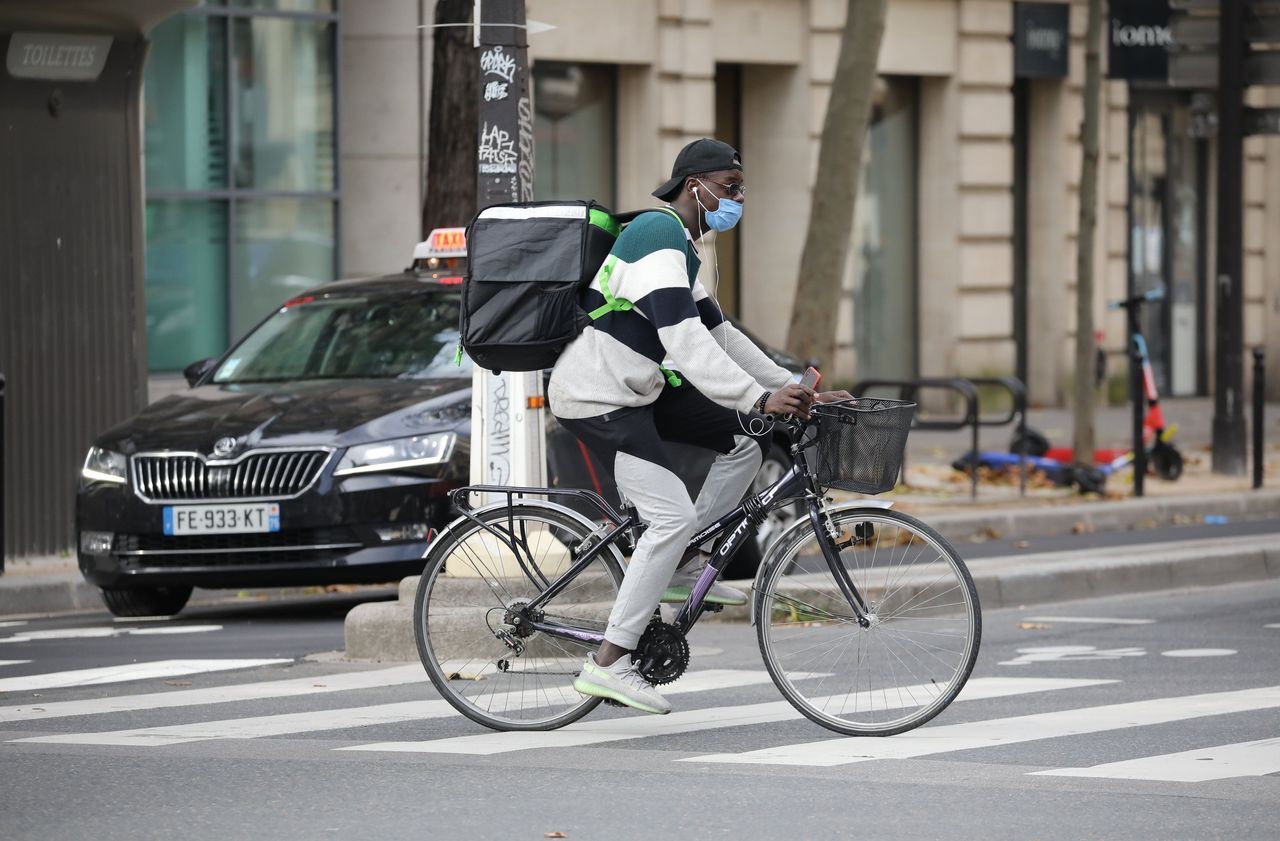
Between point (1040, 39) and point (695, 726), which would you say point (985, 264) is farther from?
point (695, 726)

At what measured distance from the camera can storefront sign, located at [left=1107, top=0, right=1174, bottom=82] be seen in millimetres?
27578

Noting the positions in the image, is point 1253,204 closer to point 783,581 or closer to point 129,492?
point 129,492

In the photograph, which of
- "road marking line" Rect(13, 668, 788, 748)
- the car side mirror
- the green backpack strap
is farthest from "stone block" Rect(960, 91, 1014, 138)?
the green backpack strap

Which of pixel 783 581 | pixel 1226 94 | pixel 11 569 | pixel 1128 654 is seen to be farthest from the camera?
pixel 1226 94

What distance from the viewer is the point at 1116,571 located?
12016 millimetres

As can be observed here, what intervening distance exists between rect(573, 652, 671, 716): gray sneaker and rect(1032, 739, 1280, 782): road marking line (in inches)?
47.4

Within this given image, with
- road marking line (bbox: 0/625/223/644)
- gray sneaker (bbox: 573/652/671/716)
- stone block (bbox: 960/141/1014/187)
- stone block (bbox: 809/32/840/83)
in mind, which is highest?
stone block (bbox: 809/32/840/83)

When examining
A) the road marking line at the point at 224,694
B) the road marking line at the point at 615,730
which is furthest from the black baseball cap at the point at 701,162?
the road marking line at the point at 224,694

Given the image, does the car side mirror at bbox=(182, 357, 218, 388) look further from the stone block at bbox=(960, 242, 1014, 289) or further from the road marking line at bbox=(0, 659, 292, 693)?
the stone block at bbox=(960, 242, 1014, 289)

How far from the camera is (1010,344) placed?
86.7ft

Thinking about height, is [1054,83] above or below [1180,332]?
above

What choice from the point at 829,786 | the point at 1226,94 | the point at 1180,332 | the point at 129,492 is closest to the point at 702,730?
the point at 829,786

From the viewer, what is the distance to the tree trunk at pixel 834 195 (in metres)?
15.9

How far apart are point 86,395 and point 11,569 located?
1.30m
